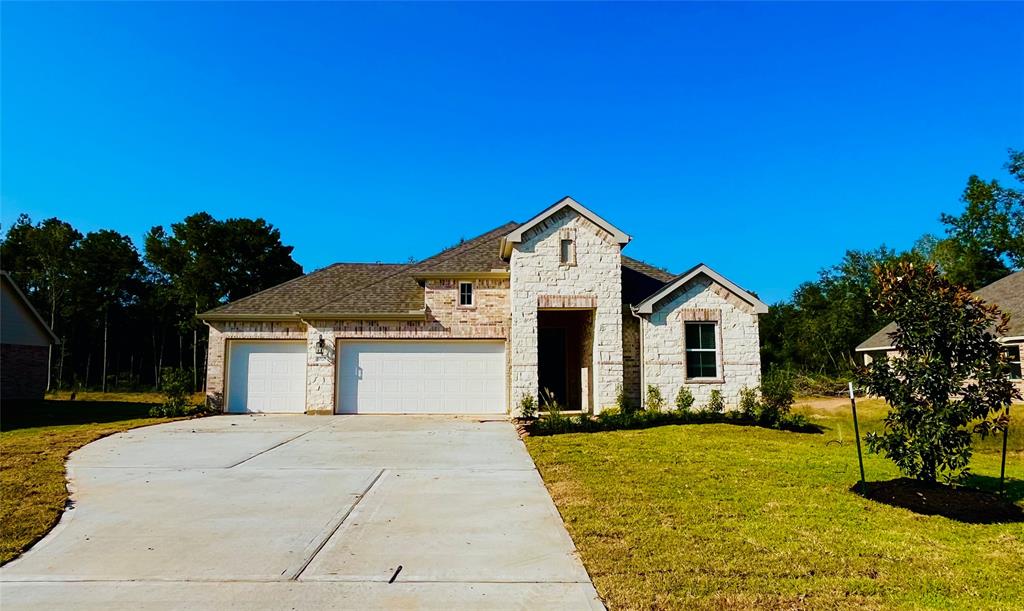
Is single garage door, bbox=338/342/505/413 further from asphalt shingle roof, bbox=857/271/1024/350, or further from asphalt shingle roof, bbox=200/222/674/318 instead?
asphalt shingle roof, bbox=857/271/1024/350

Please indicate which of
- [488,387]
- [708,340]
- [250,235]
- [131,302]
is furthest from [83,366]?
[708,340]

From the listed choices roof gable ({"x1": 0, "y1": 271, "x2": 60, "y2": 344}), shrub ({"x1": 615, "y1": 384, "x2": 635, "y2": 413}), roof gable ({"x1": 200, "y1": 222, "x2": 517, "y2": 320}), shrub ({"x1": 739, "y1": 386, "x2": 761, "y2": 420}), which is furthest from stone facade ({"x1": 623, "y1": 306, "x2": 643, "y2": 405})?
roof gable ({"x1": 0, "y1": 271, "x2": 60, "y2": 344})

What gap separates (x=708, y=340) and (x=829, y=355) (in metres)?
27.4

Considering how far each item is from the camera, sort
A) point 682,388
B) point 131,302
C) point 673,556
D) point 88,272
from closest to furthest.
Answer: point 673,556 → point 682,388 → point 88,272 → point 131,302

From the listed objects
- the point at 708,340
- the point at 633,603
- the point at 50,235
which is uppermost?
the point at 50,235

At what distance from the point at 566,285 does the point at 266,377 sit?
403 inches

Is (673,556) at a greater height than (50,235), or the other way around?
(50,235)

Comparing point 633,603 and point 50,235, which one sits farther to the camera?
point 50,235

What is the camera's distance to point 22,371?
2188cm

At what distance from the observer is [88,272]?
1613 inches

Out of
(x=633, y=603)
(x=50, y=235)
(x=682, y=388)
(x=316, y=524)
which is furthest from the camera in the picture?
(x=50, y=235)

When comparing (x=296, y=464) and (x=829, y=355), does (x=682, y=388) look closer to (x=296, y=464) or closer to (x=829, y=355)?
(x=296, y=464)

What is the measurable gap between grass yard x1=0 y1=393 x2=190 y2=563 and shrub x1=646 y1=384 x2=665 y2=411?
12.9m

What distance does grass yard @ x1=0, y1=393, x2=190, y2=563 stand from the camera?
577 cm
